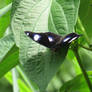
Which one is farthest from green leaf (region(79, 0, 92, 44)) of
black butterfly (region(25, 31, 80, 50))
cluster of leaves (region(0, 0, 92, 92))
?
black butterfly (region(25, 31, 80, 50))

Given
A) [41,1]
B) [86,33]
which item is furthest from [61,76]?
[41,1]

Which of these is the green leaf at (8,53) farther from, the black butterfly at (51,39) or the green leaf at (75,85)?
the green leaf at (75,85)

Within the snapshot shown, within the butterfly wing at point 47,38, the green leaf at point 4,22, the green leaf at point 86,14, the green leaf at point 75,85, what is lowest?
the green leaf at point 75,85

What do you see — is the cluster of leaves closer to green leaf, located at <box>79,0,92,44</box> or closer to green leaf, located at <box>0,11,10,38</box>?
green leaf, located at <box>0,11,10,38</box>

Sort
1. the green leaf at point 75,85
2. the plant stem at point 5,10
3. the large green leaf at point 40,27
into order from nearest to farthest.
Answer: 1. the large green leaf at point 40,27
2. the plant stem at point 5,10
3. the green leaf at point 75,85

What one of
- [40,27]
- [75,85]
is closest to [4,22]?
[40,27]

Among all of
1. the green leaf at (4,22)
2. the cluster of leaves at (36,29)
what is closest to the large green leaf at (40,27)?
the cluster of leaves at (36,29)
